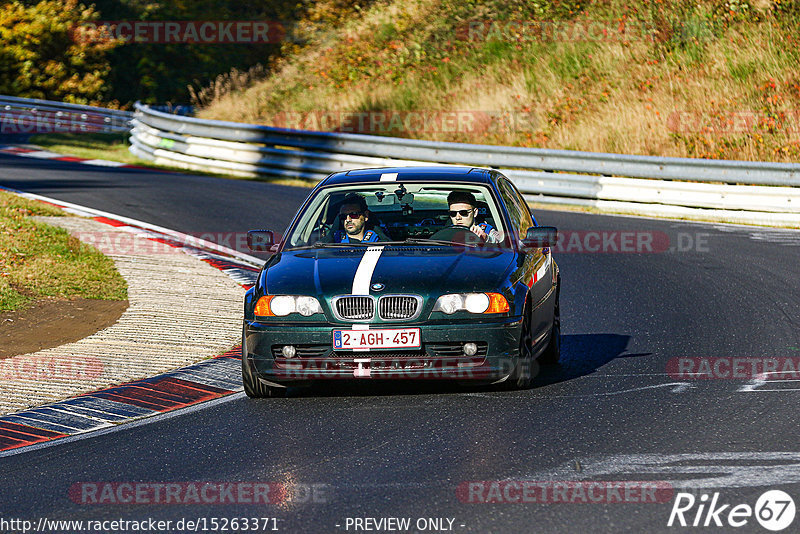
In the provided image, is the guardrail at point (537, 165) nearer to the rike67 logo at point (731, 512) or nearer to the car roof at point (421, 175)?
the car roof at point (421, 175)

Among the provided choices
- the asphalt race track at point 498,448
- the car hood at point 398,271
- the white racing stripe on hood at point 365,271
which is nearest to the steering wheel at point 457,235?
the car hood at point 398,271

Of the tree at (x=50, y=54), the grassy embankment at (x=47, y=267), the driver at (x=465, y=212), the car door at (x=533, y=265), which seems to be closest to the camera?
the car door at (x=533, y=265)

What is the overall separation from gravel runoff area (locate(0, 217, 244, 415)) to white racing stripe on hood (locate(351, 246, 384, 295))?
1.90 meters

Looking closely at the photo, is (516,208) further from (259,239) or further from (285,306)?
(285,306)

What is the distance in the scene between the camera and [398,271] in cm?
785

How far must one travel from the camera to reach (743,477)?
582 centimetres

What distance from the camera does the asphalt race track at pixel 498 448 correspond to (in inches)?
216

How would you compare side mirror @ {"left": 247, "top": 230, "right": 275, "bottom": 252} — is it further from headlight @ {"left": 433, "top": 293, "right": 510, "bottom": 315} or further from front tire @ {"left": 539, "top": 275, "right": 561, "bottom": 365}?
front tire @ {"left": 539, "top": 275, "right": 561, "bottom": 365}

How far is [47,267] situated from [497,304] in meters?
6.56

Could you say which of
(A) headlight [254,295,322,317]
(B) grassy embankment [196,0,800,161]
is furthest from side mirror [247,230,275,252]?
(B) grassy embankment [196,0,800,161]

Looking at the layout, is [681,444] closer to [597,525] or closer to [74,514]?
[597,525]

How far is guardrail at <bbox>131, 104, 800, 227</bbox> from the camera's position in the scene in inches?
728

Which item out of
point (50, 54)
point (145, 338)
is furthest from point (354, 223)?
point (50, 54)

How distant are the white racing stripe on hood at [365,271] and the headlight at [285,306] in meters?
0.28
